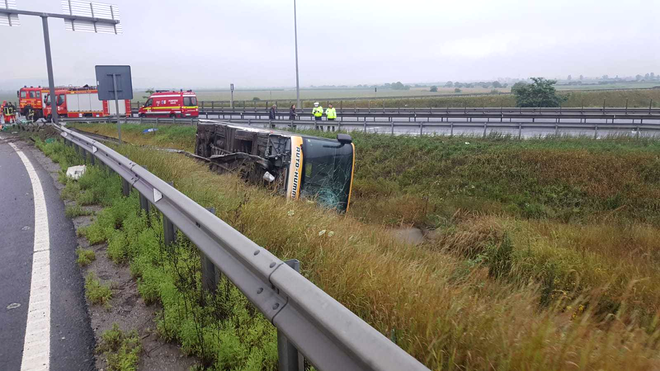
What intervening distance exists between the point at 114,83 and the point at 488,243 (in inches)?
373

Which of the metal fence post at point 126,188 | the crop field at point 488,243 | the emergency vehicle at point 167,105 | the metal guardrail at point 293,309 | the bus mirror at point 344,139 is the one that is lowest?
the crop field at point 488,243

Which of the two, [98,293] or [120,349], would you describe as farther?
[98,293]

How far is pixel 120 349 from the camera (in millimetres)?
3398

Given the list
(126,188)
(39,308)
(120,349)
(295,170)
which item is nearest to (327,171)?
(295,170)

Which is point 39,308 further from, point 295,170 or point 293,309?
point 295,170

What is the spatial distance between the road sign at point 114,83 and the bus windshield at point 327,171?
206 inches

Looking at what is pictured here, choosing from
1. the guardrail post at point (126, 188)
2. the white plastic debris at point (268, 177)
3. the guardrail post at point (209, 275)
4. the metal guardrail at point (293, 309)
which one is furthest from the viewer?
the white plastic debris at point (268, 177)

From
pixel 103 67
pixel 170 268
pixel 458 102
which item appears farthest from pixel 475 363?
pixel 458 102

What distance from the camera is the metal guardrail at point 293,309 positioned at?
2.08 metres

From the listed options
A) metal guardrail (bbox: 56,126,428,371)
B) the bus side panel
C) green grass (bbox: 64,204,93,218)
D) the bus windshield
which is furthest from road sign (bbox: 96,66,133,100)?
metal guardrail (bbox: 56,126,428,371)

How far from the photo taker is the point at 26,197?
883 centimetres

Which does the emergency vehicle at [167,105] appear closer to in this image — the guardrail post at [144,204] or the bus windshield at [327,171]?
the bus windshield at [327,171]

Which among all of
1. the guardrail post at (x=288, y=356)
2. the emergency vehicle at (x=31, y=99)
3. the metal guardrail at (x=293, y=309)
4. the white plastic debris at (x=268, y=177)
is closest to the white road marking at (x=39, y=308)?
the metal guardrail at (x=293, y=309)

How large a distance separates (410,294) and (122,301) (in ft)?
7.91
